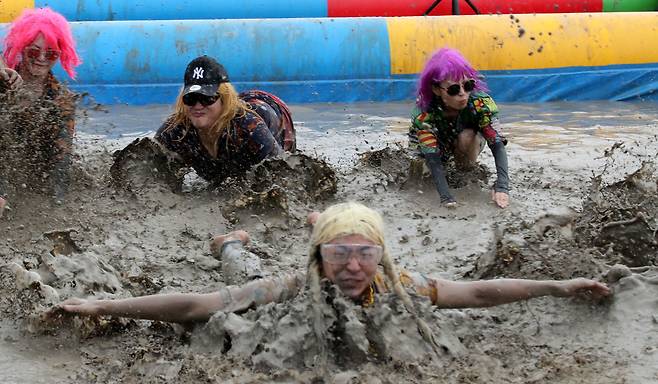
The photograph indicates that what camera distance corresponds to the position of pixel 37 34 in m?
5.66

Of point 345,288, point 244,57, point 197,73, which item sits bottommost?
point 244,57

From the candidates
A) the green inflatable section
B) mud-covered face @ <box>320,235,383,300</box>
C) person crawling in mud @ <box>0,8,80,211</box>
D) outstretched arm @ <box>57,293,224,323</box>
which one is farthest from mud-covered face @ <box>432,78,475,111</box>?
the green inflatable section

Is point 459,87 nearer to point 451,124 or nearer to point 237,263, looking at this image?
point 451,124

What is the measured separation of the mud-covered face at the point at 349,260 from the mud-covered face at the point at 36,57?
115 inches

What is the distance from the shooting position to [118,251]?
488 centimetres

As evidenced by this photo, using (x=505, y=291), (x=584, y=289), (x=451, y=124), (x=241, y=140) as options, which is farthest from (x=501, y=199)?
(x=505, y=291)

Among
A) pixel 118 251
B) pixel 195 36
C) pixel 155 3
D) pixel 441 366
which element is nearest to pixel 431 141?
pixel 118 251

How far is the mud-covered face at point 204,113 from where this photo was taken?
5.57 m

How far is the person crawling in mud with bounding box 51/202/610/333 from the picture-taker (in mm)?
3418

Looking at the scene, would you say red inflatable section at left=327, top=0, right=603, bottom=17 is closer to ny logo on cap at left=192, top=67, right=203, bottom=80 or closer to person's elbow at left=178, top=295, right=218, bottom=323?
ny logo on cap at left=192, top=67, right=203, bottom=80

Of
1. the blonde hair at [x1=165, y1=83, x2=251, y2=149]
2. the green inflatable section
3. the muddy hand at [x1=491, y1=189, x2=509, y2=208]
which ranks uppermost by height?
the blonde hair at [x1=165, y1=83, x2=251, y2=149]

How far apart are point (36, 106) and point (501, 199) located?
2.77 metres

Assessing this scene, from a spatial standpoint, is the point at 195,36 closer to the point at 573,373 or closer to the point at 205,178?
the point at 205,178

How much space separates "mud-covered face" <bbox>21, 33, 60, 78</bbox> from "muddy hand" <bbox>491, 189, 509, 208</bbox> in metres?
2.78
